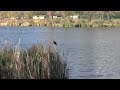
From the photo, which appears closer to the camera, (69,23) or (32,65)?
(32,65)

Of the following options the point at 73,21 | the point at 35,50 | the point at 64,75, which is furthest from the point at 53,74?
the point at 73,21

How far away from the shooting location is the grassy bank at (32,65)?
649cm

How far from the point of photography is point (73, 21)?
122 feet

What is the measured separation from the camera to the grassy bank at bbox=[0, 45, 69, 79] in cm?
649

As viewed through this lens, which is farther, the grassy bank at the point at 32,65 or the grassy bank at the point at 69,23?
the grassy bank at the point at 69,23

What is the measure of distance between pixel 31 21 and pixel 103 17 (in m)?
7.84

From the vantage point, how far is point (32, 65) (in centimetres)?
706

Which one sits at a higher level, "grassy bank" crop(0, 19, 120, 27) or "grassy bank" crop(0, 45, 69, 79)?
"grassy bank" crop(0, 45, 69, 79)

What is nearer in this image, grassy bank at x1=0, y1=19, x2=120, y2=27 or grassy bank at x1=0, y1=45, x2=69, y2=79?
grassy bank at x1=0, y1=45, x2=69, y2=79

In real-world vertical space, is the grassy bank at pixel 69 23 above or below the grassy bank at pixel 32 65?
below

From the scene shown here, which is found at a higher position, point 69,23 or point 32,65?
point 32,65
